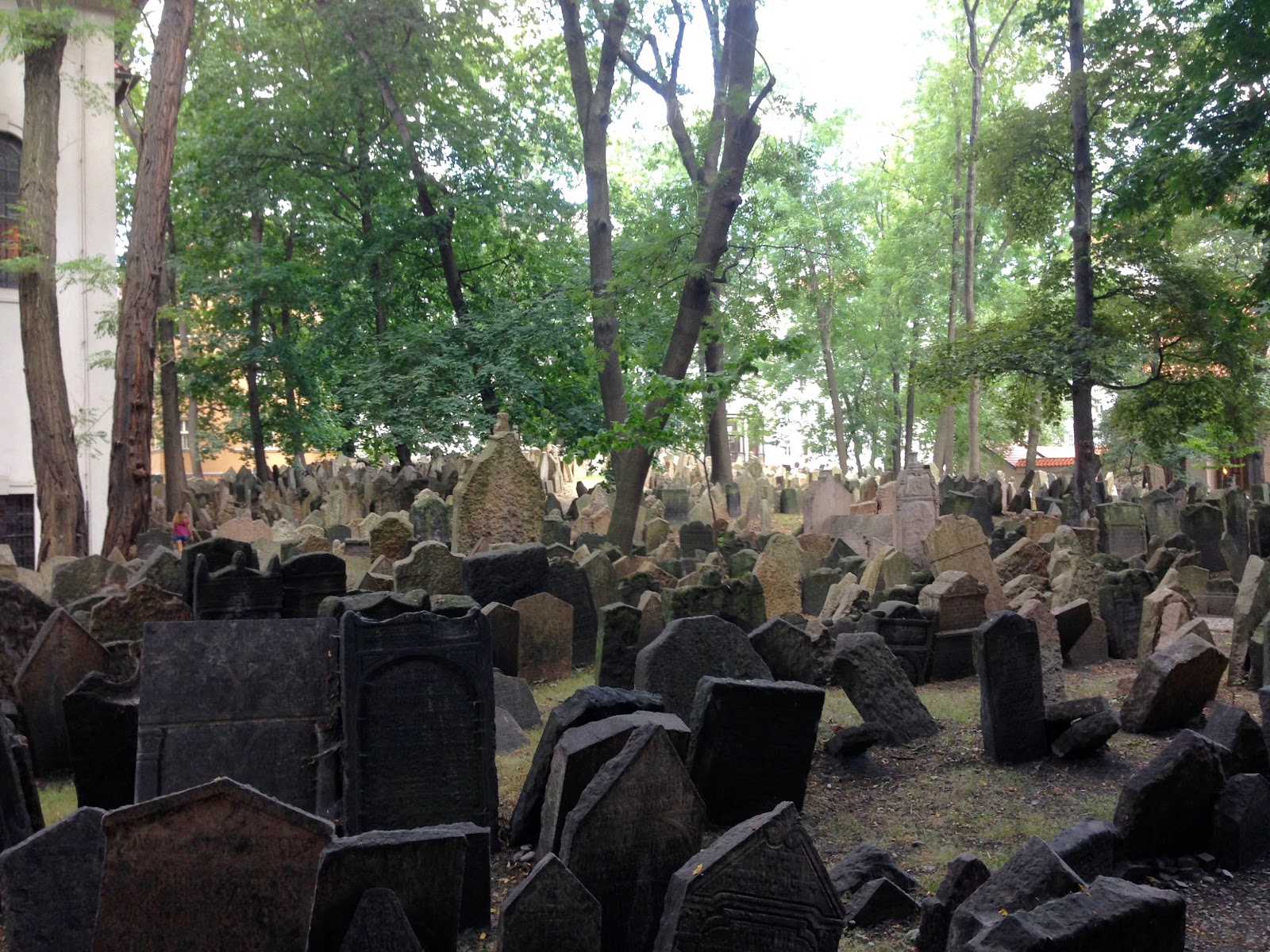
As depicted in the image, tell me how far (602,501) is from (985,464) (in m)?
30.6

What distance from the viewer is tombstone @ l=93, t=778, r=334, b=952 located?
3498mm

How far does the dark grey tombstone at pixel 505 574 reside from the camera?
9.97 m

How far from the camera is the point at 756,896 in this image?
12.6ft

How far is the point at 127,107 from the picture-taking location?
2884cm

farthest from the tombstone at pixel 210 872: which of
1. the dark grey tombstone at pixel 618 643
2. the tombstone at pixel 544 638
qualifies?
the tombstone at pixel 544 638

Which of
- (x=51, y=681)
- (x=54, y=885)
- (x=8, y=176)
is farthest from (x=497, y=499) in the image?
(x=8, y=176)

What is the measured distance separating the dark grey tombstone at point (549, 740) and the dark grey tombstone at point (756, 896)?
159 cm

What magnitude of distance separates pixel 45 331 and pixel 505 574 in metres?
10.8

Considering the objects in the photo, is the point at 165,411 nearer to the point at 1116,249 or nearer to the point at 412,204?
the point at 412,204

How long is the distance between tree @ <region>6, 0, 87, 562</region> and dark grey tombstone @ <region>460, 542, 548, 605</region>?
9296 millimetres

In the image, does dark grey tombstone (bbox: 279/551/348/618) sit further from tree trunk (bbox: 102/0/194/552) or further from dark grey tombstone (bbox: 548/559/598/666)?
tree trunk (bbox: 102/0/194/552)

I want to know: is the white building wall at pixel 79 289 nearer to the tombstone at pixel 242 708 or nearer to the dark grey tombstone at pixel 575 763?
the tombstone at pixel 242 708

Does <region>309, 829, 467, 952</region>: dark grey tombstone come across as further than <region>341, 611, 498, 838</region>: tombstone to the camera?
No

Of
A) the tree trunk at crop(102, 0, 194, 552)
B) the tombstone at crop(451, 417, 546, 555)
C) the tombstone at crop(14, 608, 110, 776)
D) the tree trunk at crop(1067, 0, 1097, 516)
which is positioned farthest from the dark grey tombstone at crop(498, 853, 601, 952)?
the tree trunk at crop(1067, 0, 1097, 516)
